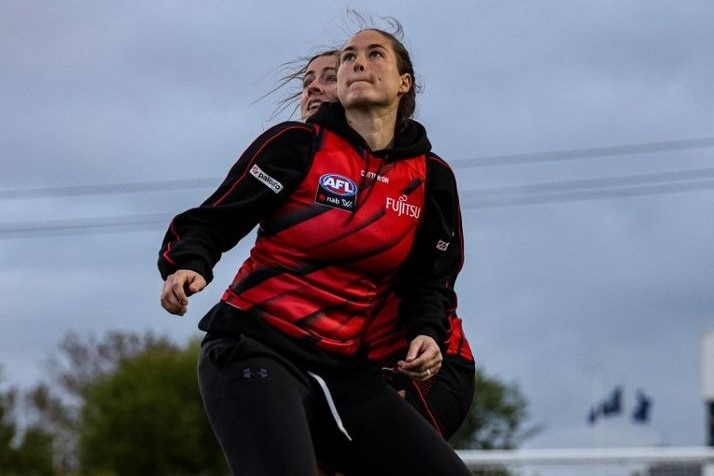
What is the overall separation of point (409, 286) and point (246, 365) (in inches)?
35.0

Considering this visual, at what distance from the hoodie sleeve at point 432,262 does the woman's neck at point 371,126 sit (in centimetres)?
21

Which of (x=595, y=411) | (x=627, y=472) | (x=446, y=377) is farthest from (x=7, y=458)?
(x=446, y=377)

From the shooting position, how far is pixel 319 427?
559cm

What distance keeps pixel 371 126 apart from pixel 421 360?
0.88 m

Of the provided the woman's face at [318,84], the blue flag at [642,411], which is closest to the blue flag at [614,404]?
the blue flag at [642,411]

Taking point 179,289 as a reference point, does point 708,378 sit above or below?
above

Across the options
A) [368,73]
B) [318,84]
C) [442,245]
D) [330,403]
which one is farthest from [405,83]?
[330,403]

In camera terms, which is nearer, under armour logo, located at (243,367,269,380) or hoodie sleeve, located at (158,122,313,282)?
under armour logo, located at (243,367,269,380)

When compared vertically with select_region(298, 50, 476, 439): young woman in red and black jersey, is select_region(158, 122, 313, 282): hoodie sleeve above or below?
above

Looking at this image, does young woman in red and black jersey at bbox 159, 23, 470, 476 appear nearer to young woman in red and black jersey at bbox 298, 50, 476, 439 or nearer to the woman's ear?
young woman in red and black jersey at bbox 298, 50, 476, 439

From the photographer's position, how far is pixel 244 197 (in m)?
5.63

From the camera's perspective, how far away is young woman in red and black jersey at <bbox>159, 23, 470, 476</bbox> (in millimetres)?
5426

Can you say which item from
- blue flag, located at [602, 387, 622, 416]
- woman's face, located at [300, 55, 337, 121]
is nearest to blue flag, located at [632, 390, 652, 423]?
blue flag, located at [602, 387, 622, 416]

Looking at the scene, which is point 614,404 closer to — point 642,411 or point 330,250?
point 642,411
